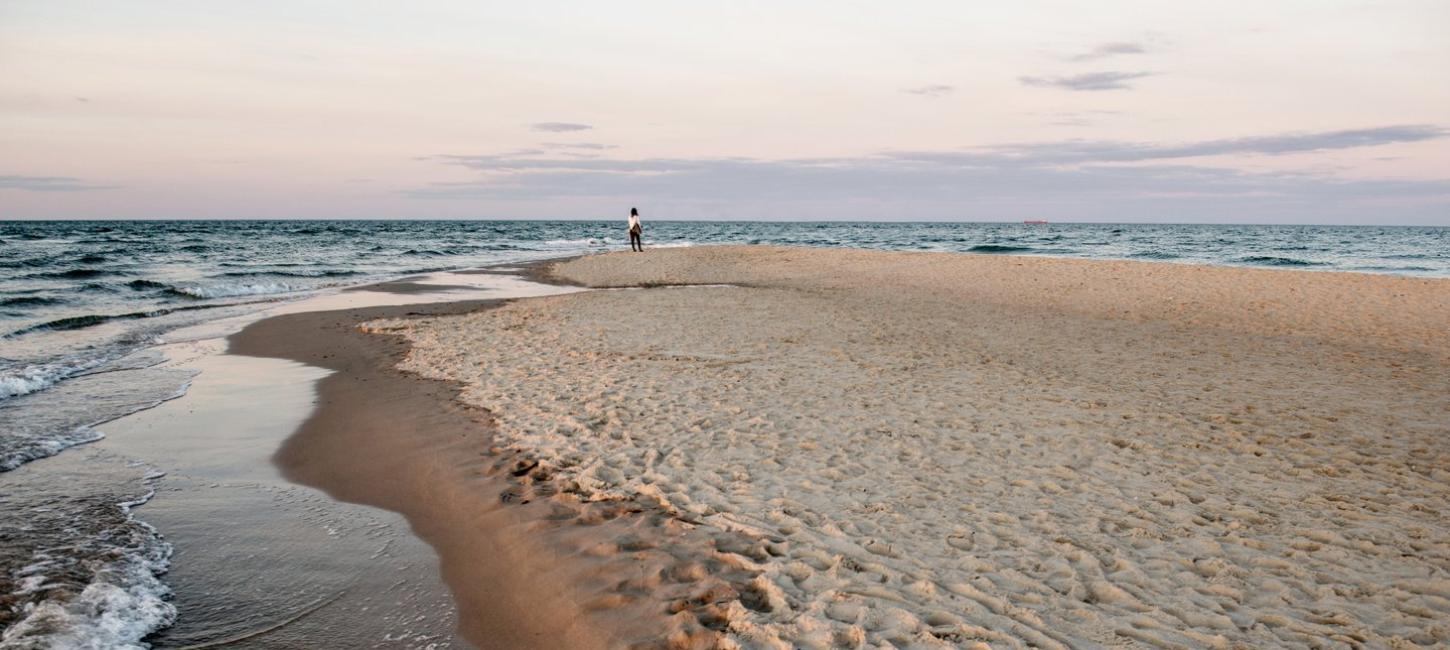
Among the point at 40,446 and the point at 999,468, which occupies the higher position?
the point at 999,468

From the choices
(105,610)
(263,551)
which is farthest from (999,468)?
(105,610)

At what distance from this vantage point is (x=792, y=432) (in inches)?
319

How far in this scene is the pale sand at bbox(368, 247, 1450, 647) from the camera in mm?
4676

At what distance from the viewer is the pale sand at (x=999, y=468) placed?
4.68 meters

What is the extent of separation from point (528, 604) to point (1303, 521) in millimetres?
5656

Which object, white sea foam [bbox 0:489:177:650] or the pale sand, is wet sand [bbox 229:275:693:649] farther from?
white sea foam [bbox 0:489:177:650]

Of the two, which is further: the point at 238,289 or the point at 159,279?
the point at 159,279

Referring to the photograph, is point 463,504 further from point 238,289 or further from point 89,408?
point 238,289

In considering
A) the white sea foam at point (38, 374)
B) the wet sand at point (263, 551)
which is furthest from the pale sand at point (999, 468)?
the white sea foam at point (38, 374)

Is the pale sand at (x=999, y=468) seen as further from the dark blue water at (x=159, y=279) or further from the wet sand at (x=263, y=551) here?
the dark blue water at (x=159, y=279)

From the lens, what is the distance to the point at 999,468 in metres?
7.03

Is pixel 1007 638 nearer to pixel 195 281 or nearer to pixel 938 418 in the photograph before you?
pixel 938 418

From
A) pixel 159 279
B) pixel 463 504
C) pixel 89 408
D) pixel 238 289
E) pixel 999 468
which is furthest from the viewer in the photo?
pixel 159 279

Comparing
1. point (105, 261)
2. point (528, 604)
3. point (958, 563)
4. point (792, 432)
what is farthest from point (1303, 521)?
point (105, 261)
